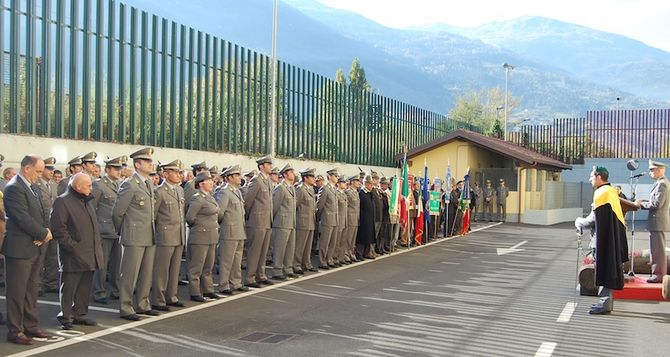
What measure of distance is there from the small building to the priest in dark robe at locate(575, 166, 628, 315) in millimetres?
22237

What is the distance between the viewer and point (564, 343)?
8.48 m

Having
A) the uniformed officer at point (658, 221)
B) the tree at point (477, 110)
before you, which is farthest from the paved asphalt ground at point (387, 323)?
the tree at point (477, 110)

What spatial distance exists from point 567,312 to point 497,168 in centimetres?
2550

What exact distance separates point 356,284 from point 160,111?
28.5ft

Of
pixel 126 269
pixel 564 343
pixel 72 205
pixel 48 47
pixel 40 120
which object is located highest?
pixel 48 47

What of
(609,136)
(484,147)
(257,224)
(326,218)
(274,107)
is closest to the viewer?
(257,224)

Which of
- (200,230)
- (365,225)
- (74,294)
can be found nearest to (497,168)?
(365,225)

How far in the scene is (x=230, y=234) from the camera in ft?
37.6

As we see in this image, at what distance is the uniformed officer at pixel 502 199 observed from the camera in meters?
33.8

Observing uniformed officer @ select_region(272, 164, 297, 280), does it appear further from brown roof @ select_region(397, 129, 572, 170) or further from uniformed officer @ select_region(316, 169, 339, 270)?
brown roof @ select_region(397, 129, 572, 170)

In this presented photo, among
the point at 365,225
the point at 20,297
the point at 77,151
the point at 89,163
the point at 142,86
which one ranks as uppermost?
the point at 142,86

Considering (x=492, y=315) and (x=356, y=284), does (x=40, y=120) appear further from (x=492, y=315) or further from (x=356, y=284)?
(x=492, y=315)

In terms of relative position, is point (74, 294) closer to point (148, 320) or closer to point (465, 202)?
point (148, 320)

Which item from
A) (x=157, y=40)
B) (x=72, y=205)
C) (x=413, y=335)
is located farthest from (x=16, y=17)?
(x=413, y=335)
